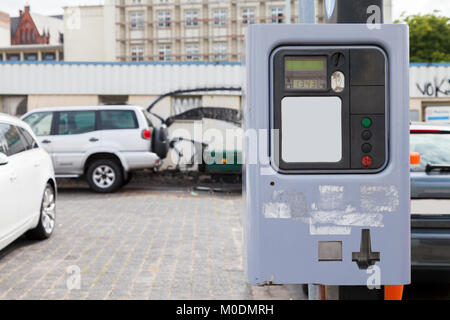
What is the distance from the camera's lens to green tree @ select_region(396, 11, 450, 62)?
142ft

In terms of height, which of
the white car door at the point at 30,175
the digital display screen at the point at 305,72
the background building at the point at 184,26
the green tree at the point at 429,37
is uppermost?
the background building at the point at 184,26

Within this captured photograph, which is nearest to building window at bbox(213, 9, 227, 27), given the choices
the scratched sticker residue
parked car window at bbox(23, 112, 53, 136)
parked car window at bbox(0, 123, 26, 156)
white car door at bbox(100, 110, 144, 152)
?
parked car window at bbox(23, 112, 53, 136)

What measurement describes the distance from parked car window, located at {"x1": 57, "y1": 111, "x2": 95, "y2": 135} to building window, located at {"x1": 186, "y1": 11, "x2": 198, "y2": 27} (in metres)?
66.7

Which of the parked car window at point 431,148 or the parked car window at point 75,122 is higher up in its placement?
the parked car window at point 75,122

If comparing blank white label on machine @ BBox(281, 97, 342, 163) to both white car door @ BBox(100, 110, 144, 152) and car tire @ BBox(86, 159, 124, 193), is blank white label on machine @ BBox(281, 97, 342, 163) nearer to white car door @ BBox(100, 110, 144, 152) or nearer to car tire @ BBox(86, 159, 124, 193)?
white car door @ BBox(100, 110, 144, 152)

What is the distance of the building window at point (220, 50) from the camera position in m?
74.7

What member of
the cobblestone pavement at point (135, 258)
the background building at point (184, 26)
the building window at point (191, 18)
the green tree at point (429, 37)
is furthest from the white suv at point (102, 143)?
the building window at point (191, 18)

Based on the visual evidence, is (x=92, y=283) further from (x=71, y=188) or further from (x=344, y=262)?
(x=71, y=188)

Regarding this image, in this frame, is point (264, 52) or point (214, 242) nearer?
point (264, 52)

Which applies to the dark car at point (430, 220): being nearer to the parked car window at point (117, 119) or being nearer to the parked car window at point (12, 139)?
the parked car window at point (12, 139)

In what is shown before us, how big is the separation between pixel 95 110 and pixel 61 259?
621 centimetres

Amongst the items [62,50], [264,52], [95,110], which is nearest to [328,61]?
[264,52]

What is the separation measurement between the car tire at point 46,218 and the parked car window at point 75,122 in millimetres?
4662

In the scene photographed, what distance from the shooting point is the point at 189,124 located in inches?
587
